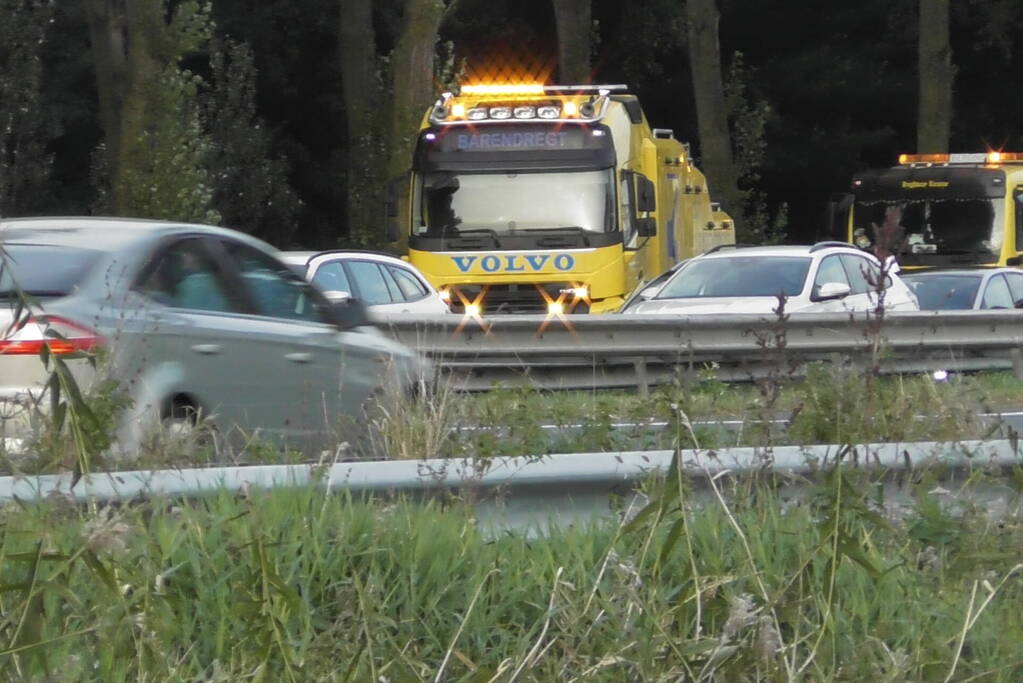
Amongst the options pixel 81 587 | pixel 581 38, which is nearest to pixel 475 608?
pixel 81 587

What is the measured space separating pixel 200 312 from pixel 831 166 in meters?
40.6

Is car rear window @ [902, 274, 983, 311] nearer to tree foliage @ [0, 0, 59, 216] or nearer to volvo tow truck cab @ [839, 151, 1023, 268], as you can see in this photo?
volvo tow truck cab @ [839, 151, 1023, 268]

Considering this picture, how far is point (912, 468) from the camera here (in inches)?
216

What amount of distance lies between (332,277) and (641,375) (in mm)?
2977

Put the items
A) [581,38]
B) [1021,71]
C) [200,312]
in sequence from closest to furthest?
[200,312] < [581,38] < [1021,71]

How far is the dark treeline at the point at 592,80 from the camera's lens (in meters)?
36.0

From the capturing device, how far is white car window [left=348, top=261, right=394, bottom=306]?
16.3 metres

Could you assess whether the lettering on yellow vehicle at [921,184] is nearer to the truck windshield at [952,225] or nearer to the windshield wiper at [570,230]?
the truck windshield at [952,225]

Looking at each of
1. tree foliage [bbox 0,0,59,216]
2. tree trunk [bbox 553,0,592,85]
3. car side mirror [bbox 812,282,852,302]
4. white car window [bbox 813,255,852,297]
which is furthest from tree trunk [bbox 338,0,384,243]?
car side mirror [bbox 812,282,852,302]

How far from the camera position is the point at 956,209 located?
28859 millimetres

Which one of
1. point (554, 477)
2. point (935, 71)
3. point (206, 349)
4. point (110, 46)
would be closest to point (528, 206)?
point (206, 349)

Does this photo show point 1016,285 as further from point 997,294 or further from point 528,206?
point 528,206

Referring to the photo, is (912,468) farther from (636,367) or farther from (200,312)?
(636,367)

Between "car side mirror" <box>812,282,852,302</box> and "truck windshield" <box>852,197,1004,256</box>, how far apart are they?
11.8 m
